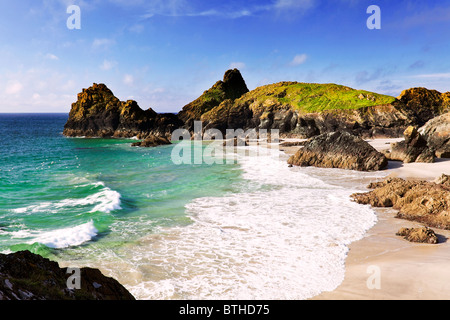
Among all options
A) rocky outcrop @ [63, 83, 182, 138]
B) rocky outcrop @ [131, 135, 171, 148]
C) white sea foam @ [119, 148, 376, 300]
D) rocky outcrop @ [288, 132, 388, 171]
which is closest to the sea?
white sea foam @ [119, 148, 376, 300]

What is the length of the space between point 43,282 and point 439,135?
3436cm

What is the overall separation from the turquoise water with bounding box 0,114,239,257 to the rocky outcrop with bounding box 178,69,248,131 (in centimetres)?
5084

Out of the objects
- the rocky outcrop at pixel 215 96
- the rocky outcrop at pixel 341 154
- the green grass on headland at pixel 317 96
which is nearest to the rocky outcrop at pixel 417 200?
the rocky outcrop at pixel 341 154

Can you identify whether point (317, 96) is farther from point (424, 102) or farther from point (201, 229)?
point (201, 229)

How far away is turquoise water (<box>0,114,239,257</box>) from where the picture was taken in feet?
41.0

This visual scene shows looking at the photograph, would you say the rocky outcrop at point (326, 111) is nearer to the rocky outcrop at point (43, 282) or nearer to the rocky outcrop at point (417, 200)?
the rocky outcrop at point (417, 200)

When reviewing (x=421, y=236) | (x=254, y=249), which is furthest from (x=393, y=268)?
(x=254, y=249)

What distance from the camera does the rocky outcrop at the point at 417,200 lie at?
12523 mm

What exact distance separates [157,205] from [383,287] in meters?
12.4

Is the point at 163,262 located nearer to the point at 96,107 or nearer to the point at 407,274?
the point at 407,274
